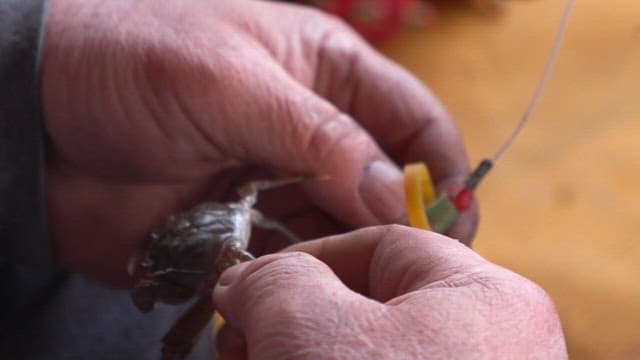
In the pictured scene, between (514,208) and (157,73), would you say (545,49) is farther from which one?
(157,73)

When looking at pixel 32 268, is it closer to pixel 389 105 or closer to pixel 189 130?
pixel 189 130

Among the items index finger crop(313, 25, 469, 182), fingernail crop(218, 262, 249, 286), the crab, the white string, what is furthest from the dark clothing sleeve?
the white string

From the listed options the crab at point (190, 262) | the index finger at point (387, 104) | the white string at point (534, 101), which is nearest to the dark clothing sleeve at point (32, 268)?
the crab at point (190, 262)

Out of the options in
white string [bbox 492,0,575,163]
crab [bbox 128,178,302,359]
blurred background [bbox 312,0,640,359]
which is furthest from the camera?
white string [bbox 492,0,575,163]

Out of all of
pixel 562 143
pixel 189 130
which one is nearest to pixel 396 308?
pixel 189 130

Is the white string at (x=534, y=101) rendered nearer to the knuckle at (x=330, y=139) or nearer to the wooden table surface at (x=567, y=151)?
the wooden table surface at (x=567, y=151)

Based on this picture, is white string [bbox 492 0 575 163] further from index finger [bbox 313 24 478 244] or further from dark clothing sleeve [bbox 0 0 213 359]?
dark clothing sleeve [bbox 0 0 213 359]
